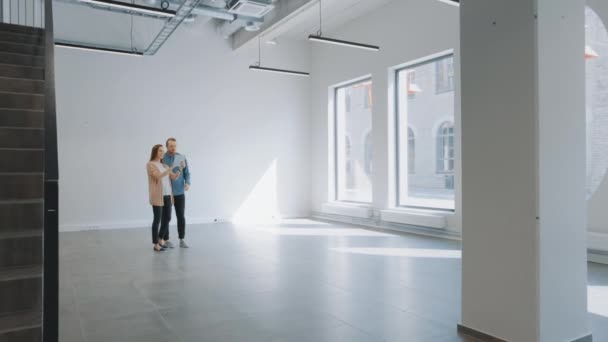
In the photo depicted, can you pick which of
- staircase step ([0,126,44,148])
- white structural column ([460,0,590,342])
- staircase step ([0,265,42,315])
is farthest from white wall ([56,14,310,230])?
white structural column ([460,0,590,342])

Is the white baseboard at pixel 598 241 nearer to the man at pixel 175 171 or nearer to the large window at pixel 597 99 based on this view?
the large window at pixel 597 99

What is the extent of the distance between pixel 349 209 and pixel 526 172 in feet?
23.1

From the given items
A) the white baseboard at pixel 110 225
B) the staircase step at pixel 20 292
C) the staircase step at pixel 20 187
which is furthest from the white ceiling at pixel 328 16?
the staircase step at pixel 20 292

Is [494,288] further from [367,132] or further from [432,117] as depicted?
[367,132]

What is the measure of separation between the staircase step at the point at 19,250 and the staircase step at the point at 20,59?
8.90 feet

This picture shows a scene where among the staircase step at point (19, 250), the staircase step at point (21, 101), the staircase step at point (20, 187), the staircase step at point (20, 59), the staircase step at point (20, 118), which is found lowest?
the staircase step at point (19, 250)

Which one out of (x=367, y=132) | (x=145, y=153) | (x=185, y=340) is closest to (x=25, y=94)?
(x=185, y=340)

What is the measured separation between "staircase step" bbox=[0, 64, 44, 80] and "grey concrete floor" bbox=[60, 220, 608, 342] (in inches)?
79.0

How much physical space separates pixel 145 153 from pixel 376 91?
15.6ft

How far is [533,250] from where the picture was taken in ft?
8.88

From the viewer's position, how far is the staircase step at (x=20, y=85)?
13.1 feet

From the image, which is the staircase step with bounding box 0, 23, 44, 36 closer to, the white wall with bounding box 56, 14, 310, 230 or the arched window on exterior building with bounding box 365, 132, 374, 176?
the white wall with bounding box 56, 14, 310, 230

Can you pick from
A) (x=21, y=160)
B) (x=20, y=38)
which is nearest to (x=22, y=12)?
(x=20, y=38)

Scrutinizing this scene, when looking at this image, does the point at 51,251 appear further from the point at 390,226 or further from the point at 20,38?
the point at 390,226
